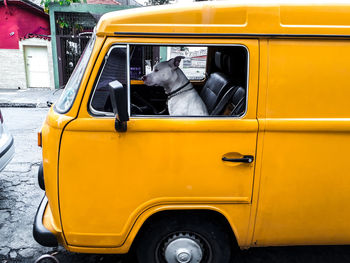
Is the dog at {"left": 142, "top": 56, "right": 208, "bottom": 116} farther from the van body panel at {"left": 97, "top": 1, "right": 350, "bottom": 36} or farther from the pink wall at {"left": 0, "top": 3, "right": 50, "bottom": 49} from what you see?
the pink wall at {"left": 0, "top": 3, "right": 50, "bottom": 49}

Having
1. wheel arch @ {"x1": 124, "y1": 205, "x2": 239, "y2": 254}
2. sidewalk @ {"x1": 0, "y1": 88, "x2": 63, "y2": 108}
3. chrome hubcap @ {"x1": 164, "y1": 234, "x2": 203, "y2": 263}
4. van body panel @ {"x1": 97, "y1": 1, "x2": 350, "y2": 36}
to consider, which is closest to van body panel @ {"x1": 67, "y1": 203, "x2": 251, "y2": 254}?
wheel arch @ {"x1": 124, "y1": 205, "x2": 239, "y2": 254}

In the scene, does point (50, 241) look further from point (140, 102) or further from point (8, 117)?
point (8, 117)

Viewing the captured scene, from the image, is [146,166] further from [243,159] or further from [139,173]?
[243,159]

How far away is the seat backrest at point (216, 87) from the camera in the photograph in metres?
3.11

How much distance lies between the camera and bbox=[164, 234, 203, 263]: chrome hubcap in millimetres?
2438

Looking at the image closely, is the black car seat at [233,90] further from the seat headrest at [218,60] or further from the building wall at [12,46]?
the building wall at [12,46]

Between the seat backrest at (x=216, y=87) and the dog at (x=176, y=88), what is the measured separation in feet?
0.51

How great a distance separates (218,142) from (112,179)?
2.69ft

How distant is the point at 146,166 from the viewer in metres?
2.21

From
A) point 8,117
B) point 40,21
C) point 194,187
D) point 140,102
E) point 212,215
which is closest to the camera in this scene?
point 194,187

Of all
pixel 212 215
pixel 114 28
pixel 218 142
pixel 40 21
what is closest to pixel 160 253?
pixel 212 215

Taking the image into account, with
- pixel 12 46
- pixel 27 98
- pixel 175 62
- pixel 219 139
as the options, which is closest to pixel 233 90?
pixel 175 62

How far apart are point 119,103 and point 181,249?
4.25 feet

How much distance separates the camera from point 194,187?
2.25 m
